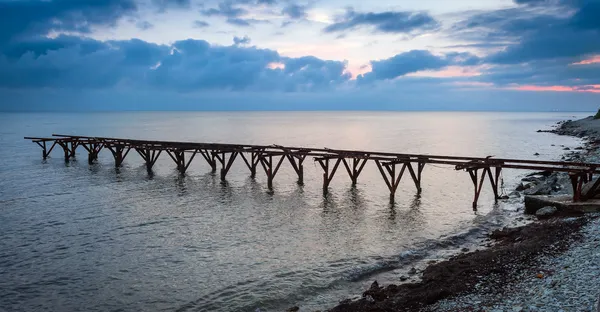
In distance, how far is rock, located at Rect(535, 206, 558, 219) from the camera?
20.9m

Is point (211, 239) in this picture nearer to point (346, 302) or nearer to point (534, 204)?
point (346, 302)

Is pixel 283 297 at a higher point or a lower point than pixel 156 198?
lower

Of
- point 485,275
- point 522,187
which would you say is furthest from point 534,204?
point 485,275

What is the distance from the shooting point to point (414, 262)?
55.8 feet

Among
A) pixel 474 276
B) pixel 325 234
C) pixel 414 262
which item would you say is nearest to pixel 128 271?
pixel 325 234

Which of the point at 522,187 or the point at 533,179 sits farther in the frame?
the point at 533,179

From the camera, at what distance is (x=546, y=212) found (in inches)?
830

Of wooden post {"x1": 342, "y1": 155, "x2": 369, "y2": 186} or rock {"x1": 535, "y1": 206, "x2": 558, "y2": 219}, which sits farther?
wooden post {"x1": 342, "y1": 155, "x2": 369, "y2": 186}

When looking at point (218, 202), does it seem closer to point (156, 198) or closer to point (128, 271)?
point (156, 198)

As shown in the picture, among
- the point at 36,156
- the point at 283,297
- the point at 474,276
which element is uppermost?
the point at 36,156

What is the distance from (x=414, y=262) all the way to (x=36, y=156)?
56.0 metres

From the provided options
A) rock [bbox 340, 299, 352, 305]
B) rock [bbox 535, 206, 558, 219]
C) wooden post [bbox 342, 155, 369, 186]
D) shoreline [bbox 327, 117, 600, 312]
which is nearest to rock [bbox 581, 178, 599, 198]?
rock [bbox 535, 206, 558, 219]

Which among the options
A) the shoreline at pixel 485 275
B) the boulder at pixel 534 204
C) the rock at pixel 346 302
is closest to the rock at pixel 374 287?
the shoreline at pixel 485 275

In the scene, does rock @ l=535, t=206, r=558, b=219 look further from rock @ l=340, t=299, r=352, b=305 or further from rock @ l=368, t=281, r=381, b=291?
rock @ l=340, t=299, r=352, b=305
